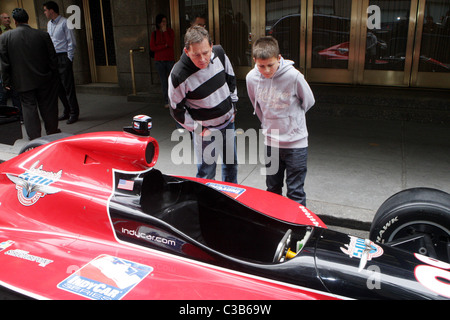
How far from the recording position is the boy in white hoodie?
322cm

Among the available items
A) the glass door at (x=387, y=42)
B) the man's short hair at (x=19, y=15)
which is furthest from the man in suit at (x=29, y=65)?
the glass door at (x=387, y=42)

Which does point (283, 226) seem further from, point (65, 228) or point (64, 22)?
point (64, 22)

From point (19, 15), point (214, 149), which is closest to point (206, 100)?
point (214, 149)

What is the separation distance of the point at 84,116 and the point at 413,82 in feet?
21.7

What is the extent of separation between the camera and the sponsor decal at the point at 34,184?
2826 mm

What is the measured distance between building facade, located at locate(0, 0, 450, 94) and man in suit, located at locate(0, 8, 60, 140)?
3488 millimetres

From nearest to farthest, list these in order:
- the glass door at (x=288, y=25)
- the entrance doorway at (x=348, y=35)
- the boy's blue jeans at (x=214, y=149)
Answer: the boy's blue jeans at (x=214, y=149), the entrance doorway at (x=348, y=35), the glass door at (x=288, y=25)

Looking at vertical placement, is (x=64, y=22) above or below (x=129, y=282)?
above

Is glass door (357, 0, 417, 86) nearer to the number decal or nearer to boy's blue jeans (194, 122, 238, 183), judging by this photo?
boy's blue jeans (194, 122, 238, 183)

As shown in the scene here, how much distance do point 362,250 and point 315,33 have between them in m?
7.03

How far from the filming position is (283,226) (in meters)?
2.66

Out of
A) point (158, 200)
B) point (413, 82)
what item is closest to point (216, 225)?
point (158, 200)

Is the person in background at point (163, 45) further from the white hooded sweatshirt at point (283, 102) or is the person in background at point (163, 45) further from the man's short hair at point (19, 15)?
the white hooded sweatshirt at point (283, 102)
